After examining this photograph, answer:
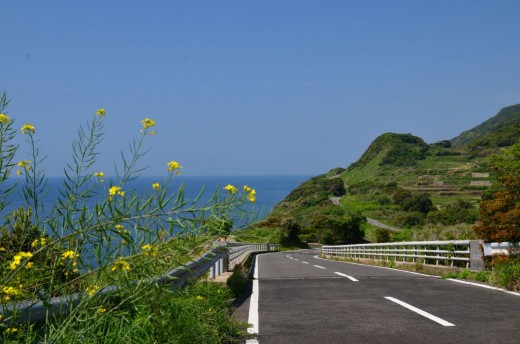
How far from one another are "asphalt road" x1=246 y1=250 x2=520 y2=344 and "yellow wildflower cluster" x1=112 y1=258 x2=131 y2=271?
143 inches

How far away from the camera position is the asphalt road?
24.3ft

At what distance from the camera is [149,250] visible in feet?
12.8

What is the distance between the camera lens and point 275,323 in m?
8.51

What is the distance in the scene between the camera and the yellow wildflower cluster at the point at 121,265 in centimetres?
388

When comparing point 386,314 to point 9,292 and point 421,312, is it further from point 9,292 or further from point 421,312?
point 9,292

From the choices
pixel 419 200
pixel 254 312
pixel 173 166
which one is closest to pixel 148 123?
pixel 173 166

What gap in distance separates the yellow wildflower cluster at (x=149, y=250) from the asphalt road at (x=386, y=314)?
3.67 meters

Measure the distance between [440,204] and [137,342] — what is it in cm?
9955

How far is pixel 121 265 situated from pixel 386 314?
6.06 meters

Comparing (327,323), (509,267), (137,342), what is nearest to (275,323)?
(327,323)

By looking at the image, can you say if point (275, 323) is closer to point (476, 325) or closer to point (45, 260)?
point (476, 325)

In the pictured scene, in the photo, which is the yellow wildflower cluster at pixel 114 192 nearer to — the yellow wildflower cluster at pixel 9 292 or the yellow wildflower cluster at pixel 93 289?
the yellow wildflower cluster at pixel 93 289

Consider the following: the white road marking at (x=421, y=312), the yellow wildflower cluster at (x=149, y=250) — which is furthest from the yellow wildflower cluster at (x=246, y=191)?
the white road marking at (x=421, y=312)

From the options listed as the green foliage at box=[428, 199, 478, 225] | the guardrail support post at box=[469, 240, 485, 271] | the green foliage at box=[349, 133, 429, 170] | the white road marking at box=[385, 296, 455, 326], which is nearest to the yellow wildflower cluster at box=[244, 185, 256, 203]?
the white road marking at box=[385, 296, 455, 326]
